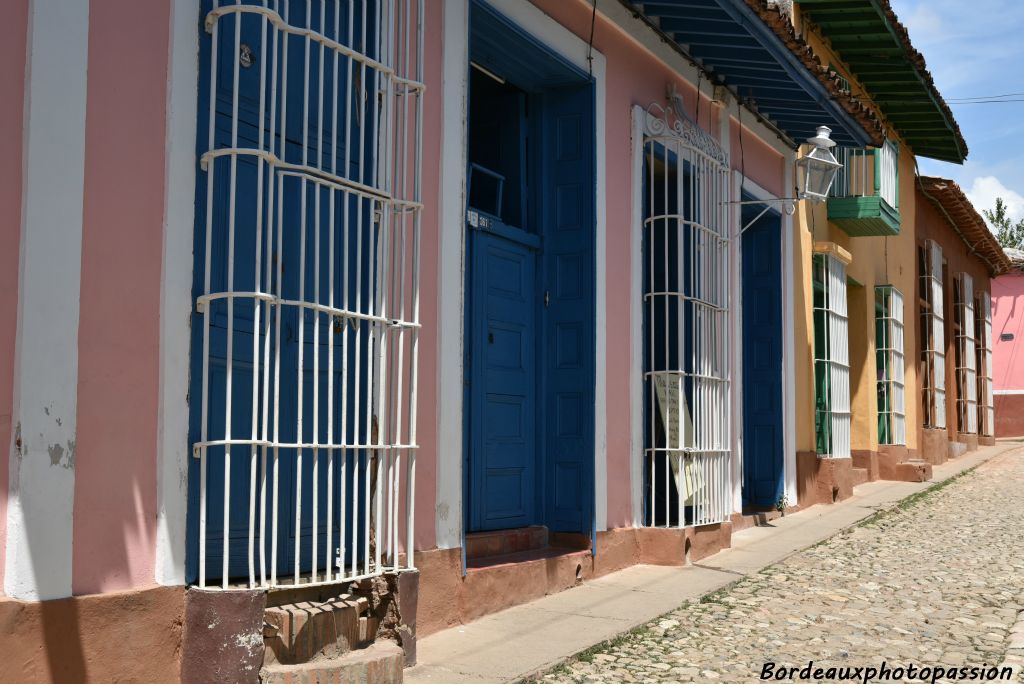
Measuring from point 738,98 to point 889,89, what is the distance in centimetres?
598

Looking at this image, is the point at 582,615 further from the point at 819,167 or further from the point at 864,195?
the point at 864,195

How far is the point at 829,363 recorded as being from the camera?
475 inches

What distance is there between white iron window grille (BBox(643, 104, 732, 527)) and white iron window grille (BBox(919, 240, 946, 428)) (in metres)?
10.7

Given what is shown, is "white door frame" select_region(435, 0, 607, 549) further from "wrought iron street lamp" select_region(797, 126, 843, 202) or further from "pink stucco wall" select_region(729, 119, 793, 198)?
"pink stucco wall" select_region(729, 119, 793, 198)

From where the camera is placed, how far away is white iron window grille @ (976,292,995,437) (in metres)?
22.6

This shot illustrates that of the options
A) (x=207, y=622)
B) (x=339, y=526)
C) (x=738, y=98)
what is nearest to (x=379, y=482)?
(x=339, y=526)

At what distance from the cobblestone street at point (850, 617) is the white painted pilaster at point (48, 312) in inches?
84.3

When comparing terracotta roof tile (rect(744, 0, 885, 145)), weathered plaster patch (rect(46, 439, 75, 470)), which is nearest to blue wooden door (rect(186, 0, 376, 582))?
weathered plaster patch (rect(46, 439, 75, 470))

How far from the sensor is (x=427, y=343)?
17.9 ft

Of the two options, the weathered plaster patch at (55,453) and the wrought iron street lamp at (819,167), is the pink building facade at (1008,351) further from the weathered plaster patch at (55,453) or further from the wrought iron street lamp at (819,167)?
the weathered plaster patch at (55,453)

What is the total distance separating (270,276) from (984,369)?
21851 millimetres

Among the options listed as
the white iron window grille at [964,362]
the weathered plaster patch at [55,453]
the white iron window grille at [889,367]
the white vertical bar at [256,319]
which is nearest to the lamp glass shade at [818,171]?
the white vertical bar at [256,319]

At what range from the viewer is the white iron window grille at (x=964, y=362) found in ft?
68.4

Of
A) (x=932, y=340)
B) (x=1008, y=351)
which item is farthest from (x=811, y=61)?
(x=1008, y=351)
